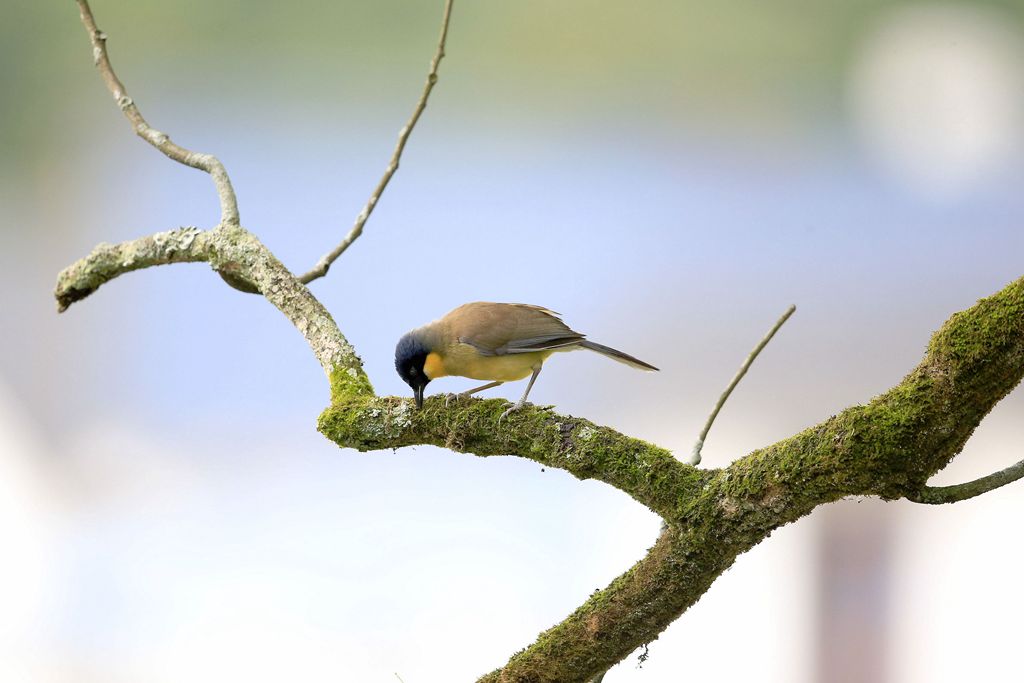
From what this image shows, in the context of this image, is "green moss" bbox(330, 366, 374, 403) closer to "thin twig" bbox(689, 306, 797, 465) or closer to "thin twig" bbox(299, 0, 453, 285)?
"thin twig" bbox(299, 0, 453, 285)

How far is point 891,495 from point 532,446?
69cm

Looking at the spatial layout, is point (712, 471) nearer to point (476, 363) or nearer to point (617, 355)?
point (617, 355)

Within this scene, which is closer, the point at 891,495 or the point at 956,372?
the point at 956,372

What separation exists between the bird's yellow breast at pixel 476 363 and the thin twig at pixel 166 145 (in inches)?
33.5

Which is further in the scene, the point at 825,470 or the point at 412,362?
the point at 412,362

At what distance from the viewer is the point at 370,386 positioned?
2318mm

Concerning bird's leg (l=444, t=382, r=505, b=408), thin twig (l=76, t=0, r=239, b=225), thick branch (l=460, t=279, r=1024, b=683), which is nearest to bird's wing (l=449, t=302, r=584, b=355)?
bird's leg (l=444, t=382, r=505, b=408)

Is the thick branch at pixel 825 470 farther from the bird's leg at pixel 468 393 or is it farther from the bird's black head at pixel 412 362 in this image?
the bird's black head at pixel 412 362

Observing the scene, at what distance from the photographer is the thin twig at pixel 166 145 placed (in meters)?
2.87

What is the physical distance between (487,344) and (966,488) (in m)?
1.20

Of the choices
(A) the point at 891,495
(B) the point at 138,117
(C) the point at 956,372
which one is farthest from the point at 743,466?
(B) the point at 138,117

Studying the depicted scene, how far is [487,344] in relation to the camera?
2.45m

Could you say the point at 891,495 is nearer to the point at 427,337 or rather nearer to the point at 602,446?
the point at 602,446

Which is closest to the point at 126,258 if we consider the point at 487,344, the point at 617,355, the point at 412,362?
the point at 412,362
